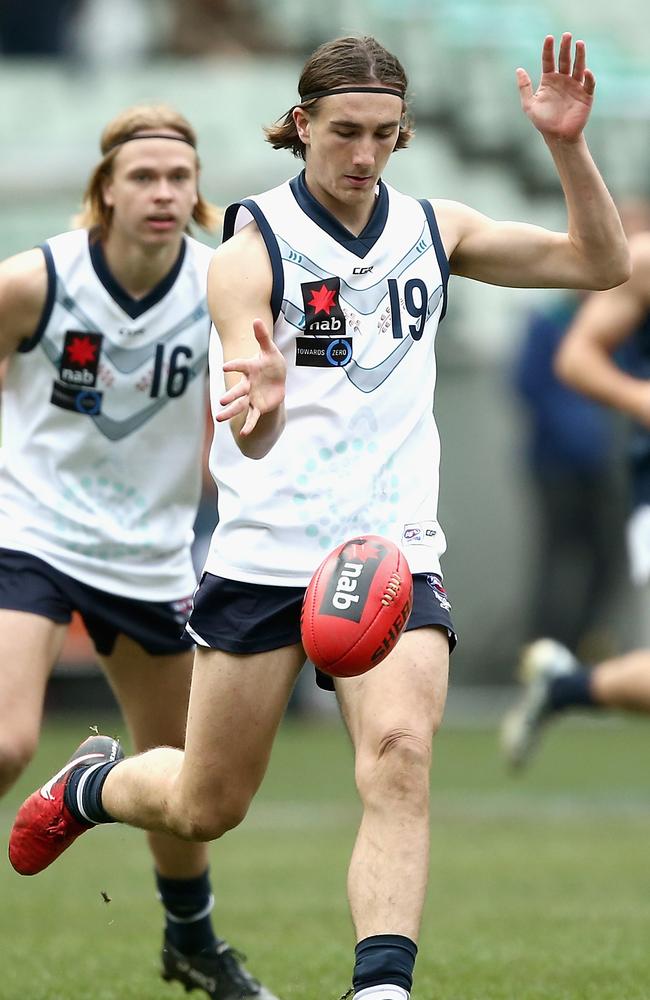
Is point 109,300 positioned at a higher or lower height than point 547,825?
A: higher

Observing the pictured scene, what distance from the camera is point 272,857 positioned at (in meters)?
8.15

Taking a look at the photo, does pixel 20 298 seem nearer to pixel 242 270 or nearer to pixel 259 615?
pixel 242 270

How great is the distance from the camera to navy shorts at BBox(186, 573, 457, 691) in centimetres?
453

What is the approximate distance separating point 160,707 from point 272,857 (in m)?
2.66

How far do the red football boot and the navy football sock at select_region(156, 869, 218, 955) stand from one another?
0.62 m

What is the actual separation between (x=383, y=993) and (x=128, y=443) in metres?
2.10

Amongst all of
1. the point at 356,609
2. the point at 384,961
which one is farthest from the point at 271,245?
Result: the point at 384,961

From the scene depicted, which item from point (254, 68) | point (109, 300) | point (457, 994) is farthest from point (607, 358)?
point (254, 68)

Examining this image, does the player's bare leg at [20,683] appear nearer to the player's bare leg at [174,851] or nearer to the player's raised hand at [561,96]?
the player's bare leg at [174,851]

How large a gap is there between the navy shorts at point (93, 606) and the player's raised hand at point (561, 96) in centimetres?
185

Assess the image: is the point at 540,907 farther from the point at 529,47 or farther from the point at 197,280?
the point at 529,47

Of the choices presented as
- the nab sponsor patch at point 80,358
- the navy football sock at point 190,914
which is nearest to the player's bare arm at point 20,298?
the nab sponsor patch at point 80,358

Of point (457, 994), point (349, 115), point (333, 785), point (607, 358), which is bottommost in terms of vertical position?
point (333, 785)

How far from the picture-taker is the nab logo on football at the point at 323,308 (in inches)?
179
